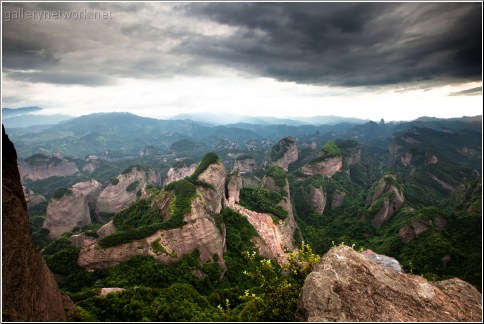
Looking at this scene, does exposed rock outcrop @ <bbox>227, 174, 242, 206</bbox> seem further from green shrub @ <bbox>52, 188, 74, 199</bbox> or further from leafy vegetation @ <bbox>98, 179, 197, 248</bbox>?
green shrub @ <bbox>52, 188, 74, 199</bbox>

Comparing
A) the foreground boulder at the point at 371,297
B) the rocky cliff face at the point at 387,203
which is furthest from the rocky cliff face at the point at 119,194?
the foreground boulder at the point at 371,297

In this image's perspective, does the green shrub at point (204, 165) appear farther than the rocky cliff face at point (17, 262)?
Yes

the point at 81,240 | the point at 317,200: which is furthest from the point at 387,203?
the point at 81,240

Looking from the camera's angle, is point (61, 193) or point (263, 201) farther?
point (61, 193)

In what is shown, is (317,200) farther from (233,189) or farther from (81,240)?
(81,240)

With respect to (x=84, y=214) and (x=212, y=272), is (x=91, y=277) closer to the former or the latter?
(x=212, y=272)

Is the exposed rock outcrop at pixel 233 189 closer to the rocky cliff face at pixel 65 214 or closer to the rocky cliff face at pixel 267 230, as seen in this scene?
the rocky cliff face at pixel 267 230
